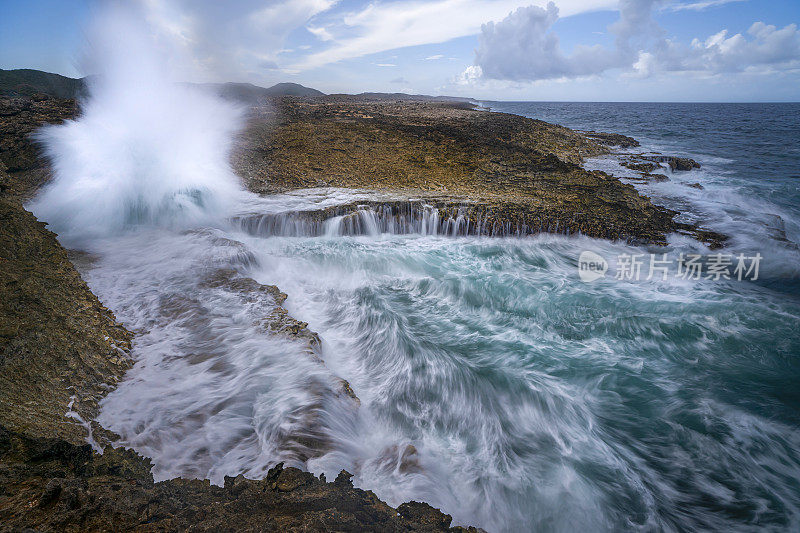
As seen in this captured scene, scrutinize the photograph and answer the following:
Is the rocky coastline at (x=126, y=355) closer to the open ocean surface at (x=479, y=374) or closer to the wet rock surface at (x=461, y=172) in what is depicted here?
the wet rock surface at (x=461, y=172)

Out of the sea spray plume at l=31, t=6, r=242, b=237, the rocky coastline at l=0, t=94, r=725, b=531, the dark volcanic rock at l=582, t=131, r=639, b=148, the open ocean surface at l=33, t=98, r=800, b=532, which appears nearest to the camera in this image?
the rocky coastline at l=0, t=94, r=725, b=531

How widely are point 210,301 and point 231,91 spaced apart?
29009 millimetres

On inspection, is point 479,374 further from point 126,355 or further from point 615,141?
point 615,141

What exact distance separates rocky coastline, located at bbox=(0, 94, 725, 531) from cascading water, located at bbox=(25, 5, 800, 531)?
37 cm

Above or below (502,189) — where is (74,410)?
below

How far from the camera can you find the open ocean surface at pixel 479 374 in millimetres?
3111

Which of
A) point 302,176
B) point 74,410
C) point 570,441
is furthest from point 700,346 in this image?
point 302,176

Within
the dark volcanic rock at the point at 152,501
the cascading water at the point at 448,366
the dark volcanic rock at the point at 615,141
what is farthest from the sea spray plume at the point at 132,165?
the dark volcanic rock at the point at 615,141

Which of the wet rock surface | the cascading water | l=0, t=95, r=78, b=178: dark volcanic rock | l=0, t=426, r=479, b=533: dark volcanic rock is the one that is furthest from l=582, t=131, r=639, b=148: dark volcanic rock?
l=0, t=95, r=78, b=178: dark volcanic rock

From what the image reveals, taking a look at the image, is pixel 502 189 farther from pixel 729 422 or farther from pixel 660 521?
pixel 660 521

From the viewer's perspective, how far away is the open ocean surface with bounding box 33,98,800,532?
311cm

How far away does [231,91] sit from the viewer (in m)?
28.0

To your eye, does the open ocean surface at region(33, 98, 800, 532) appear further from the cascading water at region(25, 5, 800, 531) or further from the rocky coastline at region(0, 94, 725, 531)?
the rocky coastline at region(0, 94, 725, 531)

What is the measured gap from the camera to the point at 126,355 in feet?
12.3
